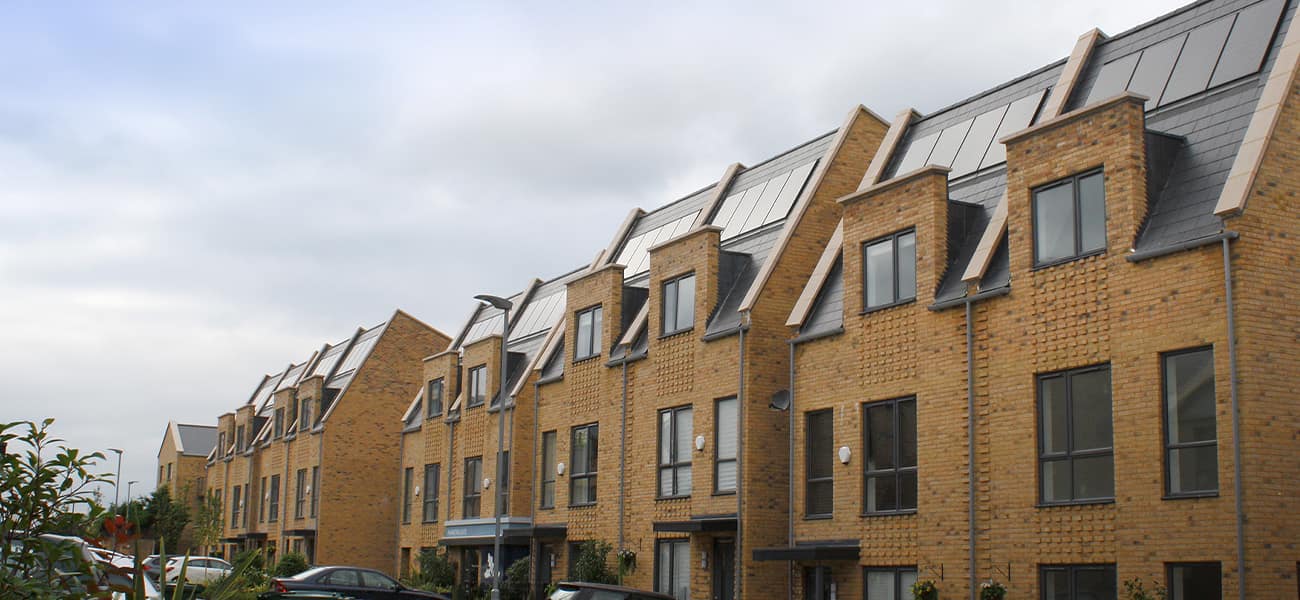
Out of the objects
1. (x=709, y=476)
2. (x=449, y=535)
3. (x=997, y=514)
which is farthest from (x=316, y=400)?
(x=997, y=514)

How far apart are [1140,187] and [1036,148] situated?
188 cm

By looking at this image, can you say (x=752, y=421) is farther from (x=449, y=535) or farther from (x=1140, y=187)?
(x=449, y=535)

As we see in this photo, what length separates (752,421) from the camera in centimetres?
2472

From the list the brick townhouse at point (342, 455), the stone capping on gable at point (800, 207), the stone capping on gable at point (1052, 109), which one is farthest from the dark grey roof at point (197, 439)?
the stone capping on gable at point (1052, 109)

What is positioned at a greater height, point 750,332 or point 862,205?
point 862,205

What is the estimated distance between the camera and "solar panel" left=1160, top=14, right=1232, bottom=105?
64.0 ft

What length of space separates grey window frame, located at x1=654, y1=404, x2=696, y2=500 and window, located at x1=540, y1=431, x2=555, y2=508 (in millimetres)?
6058

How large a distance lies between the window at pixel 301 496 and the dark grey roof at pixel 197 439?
26.5 metres

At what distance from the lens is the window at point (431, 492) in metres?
40.7

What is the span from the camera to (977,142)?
2411 centimetres

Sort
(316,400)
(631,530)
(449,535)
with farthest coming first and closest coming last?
1. (316,400)
2. (449,535)
3. (631,530)

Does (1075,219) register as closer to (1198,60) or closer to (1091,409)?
(1091,409)

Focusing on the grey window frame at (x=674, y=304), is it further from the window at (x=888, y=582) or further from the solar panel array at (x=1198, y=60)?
the solar panel array at (x=1198, y=60)

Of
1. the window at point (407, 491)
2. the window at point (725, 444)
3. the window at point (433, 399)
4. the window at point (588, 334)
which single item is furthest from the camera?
the window at point (407, 491)
